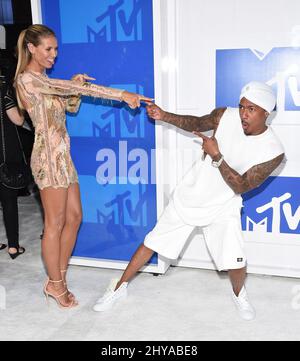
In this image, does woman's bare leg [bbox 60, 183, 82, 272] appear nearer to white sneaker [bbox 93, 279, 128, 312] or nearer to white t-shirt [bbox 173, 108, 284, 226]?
white sneaker [bbox 93, 279, 128, 312]

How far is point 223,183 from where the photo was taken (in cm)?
243

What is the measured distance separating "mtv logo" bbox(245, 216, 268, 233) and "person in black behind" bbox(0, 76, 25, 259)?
1.69 metres

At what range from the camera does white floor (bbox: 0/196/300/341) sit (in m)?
2.39

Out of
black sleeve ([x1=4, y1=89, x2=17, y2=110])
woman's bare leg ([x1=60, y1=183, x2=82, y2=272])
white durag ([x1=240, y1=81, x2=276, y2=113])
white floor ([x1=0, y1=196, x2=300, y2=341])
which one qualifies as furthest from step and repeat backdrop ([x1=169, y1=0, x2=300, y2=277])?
black sleeve ([x1=4, y1=89, x2=17, y2=110])

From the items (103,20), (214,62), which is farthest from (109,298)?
(103,20)

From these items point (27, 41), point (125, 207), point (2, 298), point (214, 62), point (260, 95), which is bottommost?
point (2, 298)

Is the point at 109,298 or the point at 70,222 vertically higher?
the point at 70,222

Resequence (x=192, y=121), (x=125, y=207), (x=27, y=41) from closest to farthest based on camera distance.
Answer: (x=27, y=41)
(x=192, y=121)
(x=125, y=207)

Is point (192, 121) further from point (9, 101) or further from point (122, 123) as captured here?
point (9, 101)

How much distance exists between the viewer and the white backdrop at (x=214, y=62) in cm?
277

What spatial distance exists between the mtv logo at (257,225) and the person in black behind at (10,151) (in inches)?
66.4

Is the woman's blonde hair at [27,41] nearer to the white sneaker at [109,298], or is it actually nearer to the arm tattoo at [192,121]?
the arm tattoo at [192,121]

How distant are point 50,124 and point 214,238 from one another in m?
1.10
